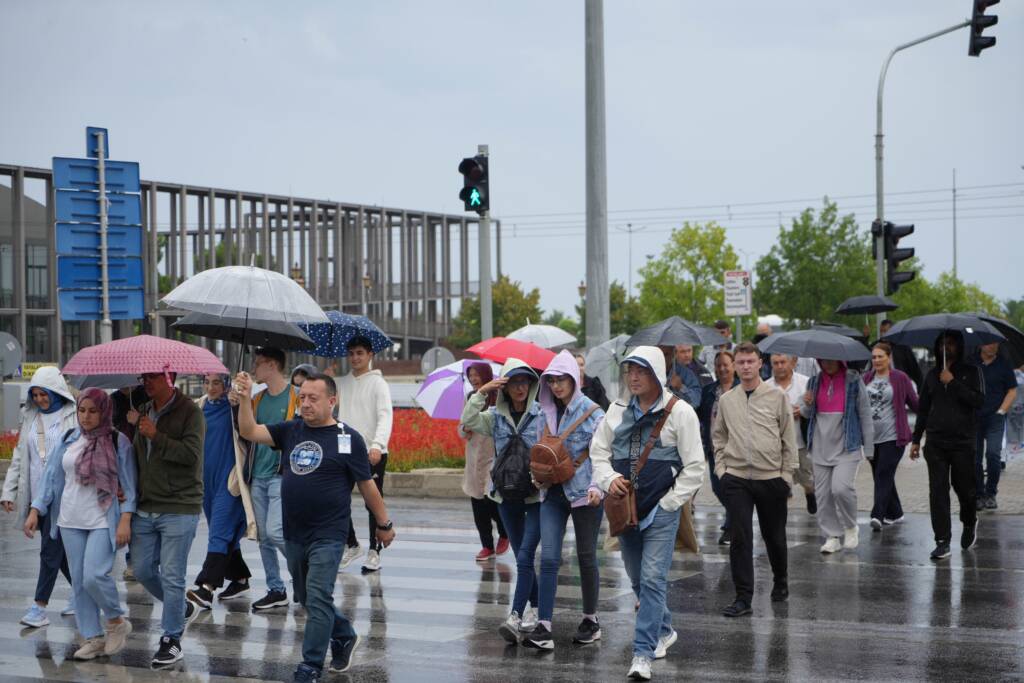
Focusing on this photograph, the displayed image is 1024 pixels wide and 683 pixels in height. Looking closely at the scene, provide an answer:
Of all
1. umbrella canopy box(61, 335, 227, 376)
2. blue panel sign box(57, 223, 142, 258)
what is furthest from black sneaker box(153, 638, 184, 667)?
blue panel sign box(57, 223, 142, 258)

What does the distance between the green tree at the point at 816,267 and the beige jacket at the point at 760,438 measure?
48.6 metres

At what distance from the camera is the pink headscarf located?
815 centimetres

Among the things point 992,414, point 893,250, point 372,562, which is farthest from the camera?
point 893,250

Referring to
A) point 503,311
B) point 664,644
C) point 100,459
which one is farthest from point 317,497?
point 503,311

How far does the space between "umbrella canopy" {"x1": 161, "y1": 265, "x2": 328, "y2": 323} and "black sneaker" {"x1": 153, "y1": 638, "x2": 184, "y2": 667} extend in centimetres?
221

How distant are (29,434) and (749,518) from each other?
5.04m

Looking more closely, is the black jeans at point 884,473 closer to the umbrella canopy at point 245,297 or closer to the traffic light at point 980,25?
the umbrella canopy at point 245,297

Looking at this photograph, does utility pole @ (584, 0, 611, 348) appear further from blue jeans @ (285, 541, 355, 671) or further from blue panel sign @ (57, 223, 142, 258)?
blue jeans @ (285, 541, 355, 671)

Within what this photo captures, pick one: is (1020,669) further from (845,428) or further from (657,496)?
(845,428)

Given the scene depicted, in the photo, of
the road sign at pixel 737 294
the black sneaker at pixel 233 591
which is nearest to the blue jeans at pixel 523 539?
the black sneaker at pixel 233 591

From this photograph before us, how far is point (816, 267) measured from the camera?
58.2m

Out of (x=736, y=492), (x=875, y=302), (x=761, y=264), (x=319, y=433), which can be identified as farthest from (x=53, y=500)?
(x=761, y=264)

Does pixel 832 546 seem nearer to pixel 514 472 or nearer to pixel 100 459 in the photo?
pixel 514 472

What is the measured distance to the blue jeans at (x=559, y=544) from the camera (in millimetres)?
8383
